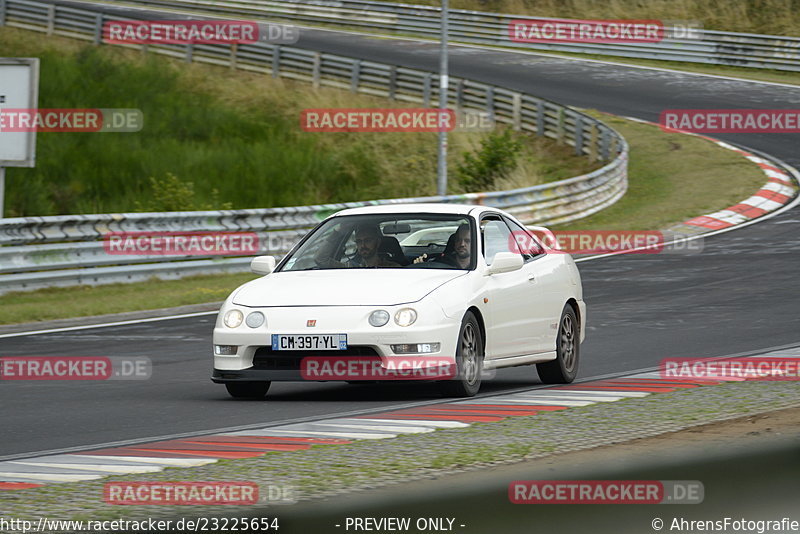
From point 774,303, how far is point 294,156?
1900 centimetres

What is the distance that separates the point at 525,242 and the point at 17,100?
10338 millimetres

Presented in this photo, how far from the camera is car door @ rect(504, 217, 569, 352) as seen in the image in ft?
37.3

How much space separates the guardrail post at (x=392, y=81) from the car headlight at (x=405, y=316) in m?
32.9

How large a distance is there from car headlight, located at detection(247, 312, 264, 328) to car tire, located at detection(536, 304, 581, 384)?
2.60 meters

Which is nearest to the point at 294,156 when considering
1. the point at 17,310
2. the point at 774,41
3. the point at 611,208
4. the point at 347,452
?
the point at 611,208

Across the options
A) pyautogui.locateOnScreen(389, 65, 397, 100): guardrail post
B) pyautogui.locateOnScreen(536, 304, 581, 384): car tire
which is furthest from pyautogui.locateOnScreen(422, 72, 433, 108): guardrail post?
pyautogui.locateOnScreen(536, 304, 581, 384): car tire

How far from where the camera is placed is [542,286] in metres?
11.5

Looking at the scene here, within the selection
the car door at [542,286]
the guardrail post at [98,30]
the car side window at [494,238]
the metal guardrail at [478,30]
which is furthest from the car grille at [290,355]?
the metal guardrail at [478,30]

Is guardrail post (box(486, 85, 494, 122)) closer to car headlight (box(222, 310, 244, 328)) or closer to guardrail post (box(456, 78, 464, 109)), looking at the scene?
guardrail post (box(456, 78, 464, 109))

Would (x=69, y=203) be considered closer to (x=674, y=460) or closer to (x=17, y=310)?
(x=17, y=310)
